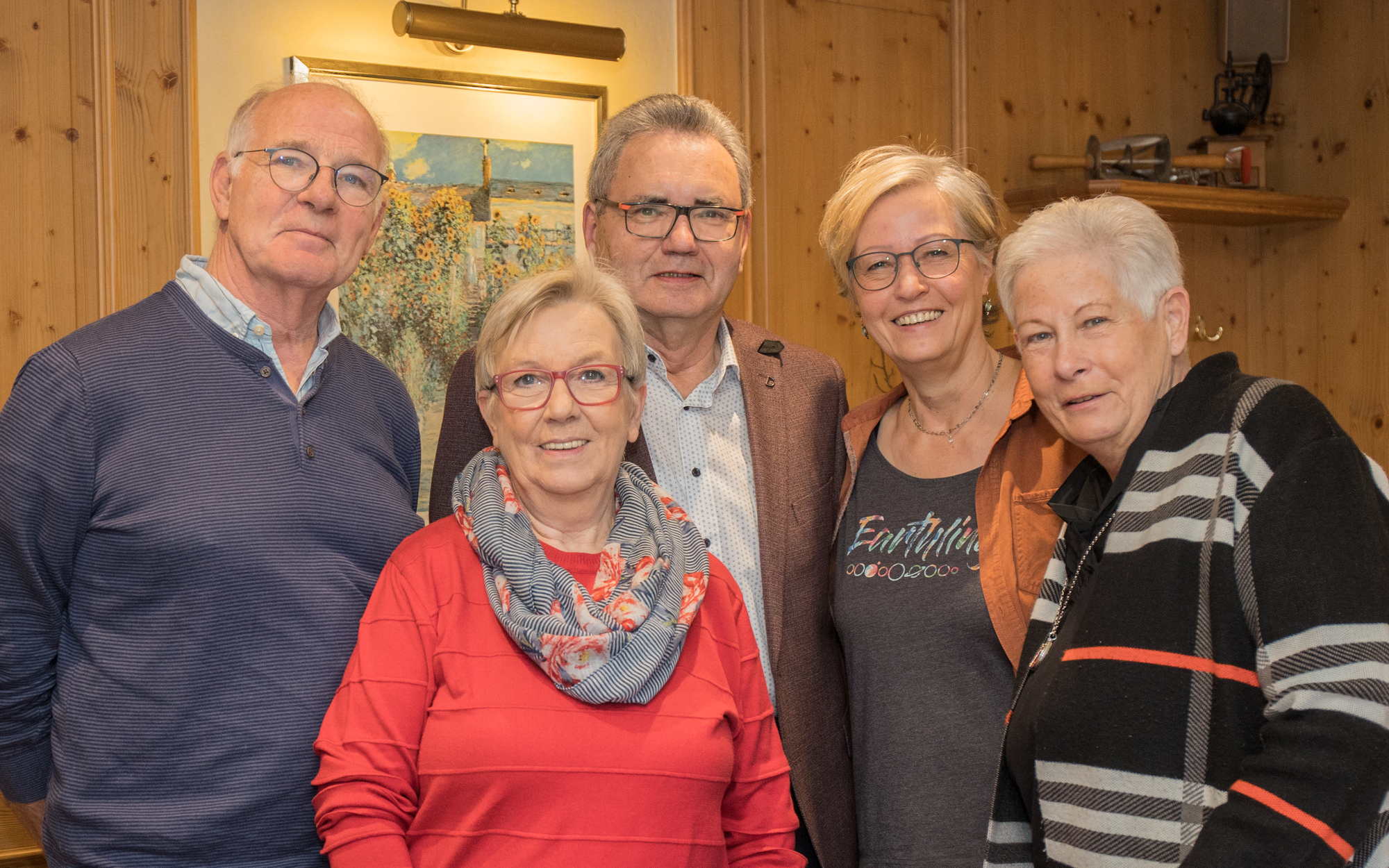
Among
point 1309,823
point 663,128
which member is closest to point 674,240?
point 663,128

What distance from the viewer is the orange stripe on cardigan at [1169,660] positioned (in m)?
1.29

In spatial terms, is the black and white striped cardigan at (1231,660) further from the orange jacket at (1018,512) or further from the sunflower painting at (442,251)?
the sunflower painting at (442,251)

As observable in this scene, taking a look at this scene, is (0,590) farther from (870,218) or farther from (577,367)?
(870,218)

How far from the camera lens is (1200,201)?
13.5 feet

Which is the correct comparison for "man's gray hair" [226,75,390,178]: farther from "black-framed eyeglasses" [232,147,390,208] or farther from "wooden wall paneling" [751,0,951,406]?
"wooden wall paneling" [751,0,951,406]

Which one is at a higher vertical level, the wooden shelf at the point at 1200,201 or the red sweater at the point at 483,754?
the wooden shelf at the point at 1200,201

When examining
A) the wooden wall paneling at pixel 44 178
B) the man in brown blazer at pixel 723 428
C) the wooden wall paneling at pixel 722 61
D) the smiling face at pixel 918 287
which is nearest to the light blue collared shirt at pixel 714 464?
the man in brown blazer at pixel 723 428

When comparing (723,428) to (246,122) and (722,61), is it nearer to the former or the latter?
(246,122)

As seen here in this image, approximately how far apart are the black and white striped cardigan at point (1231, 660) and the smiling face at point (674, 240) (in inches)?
35.1

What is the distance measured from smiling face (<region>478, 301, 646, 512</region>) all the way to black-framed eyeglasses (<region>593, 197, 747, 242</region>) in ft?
1.40

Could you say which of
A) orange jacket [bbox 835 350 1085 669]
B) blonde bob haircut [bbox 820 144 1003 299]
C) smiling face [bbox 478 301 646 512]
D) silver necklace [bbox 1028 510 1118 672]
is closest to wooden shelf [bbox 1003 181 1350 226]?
blonde bob haircut [bbox 820 144 1003 299]

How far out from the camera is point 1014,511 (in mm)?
1845

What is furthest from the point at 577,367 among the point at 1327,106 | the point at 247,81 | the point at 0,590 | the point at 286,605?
the point at 1327,106

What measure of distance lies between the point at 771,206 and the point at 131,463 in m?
2.61
